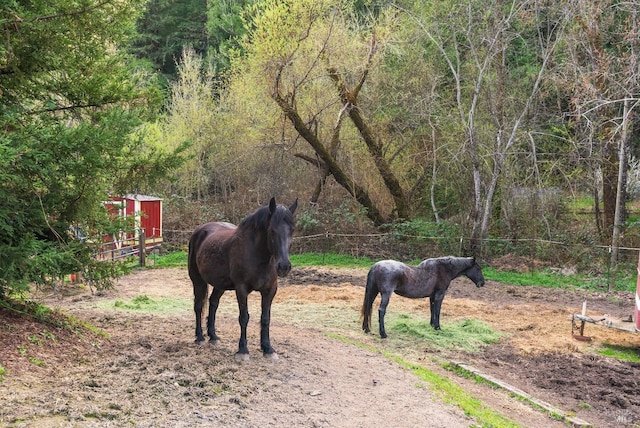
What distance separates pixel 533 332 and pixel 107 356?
7.33 m

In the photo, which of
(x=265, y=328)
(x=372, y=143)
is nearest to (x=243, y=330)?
(x=265, y=328)

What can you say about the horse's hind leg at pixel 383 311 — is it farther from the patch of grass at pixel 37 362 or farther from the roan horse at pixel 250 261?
the patch of grass at pixel 37 362

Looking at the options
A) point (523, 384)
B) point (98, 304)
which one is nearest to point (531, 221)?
point (523, 384)

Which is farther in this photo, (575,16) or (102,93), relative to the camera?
(575,16)

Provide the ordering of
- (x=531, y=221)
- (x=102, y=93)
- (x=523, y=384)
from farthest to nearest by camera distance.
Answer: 1. (x=531, y=221)
2. (x=523, y=384)
3. (x=102, y=93)

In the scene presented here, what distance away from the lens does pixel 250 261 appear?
263 inches

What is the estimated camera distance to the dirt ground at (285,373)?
4820 millimetres

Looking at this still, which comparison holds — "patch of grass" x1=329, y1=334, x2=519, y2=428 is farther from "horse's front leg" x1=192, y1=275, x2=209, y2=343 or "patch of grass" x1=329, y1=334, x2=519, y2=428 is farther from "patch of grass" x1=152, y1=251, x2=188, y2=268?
"patch of grass" x1=152, y1=251, x2=188, y2=268

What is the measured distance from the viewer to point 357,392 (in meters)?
6.04

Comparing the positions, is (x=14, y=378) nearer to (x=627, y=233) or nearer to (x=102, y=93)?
(x=102, y=93)

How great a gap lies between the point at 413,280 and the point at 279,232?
4709 millimetres

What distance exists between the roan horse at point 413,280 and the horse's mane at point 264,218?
3774 mm

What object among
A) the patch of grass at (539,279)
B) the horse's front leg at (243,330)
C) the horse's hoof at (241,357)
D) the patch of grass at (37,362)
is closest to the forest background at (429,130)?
the patch of grass at (539,279)

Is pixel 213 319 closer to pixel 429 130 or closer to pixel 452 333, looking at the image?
pixel 452 333
